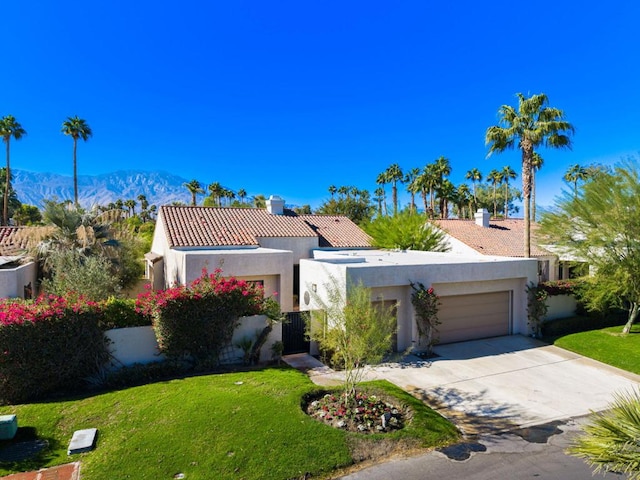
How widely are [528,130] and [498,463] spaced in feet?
70.8

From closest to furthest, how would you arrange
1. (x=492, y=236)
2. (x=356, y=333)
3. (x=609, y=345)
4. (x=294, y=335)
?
1. (x=356, y=333)
2. (x=294, y=335)
3. (x=609, y=345)
4. (x=492, y=236)

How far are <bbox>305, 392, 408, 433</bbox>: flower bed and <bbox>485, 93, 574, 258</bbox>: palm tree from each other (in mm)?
18283

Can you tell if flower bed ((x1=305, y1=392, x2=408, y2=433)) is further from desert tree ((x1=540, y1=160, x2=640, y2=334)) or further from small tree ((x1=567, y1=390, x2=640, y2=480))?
desert tree ((x1=540, y1=160, x2=640, y2=334))

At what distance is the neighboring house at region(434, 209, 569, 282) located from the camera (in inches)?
1129

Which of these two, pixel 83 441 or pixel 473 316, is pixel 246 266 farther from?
pixel 473 316

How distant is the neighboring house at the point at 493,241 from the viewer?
1129 inches

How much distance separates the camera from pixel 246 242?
22.8 metres

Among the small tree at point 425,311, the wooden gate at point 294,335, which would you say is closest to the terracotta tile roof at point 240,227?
the wooden gate at point 294,335

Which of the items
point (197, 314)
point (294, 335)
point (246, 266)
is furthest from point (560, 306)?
point (197, 314)

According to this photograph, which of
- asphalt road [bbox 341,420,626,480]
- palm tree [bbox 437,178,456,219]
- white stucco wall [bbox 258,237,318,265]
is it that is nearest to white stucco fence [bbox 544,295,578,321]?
asphalt road [bbox 341,420,626,480]

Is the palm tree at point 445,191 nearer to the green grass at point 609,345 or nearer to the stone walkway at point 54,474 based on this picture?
the green grass at point 609,345

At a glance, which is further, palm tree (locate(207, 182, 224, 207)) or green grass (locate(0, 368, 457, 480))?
palm tree (locate(207, 182, 224, 207))

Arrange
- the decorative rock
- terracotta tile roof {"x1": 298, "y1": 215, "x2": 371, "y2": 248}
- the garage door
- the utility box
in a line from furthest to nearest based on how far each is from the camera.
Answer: terracotta tile roof {"x1": 298, "y1": 215, "x2": 371, "y2": 248} → the garage door → the utility box → the decorative rock

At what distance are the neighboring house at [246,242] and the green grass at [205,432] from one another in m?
7.38
